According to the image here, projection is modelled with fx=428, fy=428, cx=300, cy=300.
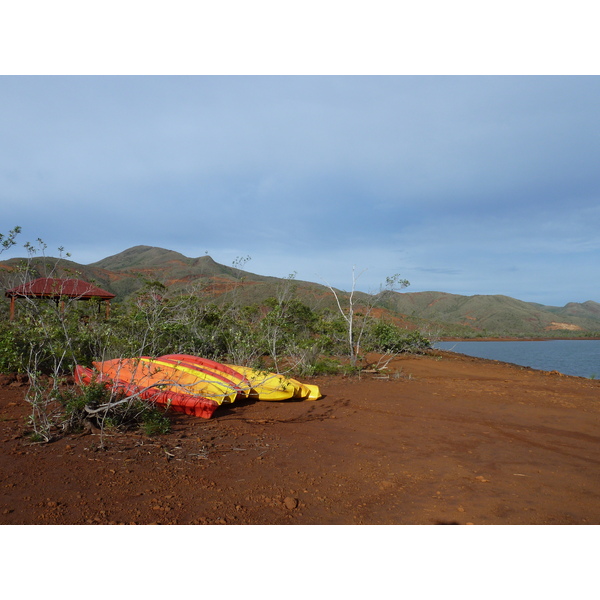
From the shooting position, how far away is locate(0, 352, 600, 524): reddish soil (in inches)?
113

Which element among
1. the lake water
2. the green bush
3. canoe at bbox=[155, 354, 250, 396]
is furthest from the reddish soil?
the lake water

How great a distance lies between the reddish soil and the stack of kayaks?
0.83 ft

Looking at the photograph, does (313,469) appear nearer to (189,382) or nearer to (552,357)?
(189,382)

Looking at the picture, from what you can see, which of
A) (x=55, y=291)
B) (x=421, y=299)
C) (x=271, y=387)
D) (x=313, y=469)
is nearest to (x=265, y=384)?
(x=271, y=387)

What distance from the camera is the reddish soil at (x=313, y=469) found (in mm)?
2869

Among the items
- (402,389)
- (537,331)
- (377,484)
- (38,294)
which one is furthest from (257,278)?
(377,484)

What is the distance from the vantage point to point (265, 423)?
5.54 metres

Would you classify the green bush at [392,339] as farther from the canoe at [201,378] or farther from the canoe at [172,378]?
the canoe at [172,378]

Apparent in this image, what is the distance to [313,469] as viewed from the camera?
3.83 meters

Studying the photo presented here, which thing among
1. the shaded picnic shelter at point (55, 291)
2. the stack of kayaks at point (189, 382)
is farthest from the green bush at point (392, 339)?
the shaded picnic shelter at point (55, 291)

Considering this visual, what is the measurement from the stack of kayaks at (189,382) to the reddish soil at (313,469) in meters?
0.25

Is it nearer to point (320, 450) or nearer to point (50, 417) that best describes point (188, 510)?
point (320, 450)

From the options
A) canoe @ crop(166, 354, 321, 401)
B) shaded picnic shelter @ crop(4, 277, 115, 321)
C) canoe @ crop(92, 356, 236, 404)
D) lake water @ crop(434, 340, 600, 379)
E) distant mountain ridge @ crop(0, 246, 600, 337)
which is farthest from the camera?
distant mountain ridge @ crop(0, 246, 600, 337)

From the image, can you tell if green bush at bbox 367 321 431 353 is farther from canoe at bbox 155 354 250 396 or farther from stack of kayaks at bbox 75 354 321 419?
canoe at bbox 155 354 250 396
